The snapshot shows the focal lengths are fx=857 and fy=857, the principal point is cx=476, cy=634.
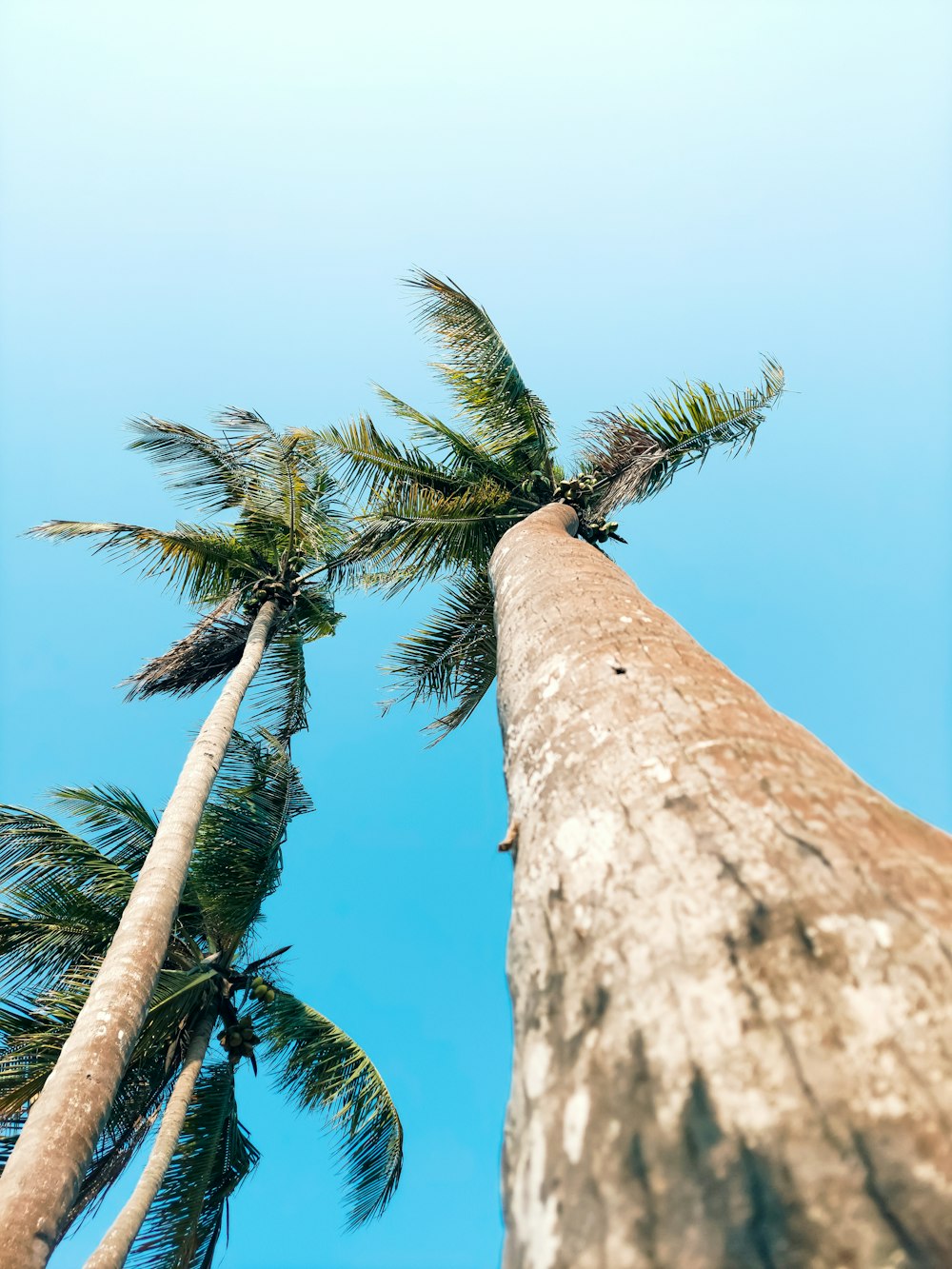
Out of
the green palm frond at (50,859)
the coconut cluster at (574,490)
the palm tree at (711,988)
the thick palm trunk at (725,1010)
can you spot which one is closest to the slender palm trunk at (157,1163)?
the green palm frond at (50,859)

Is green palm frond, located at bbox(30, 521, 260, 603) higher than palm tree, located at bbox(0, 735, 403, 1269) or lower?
higher

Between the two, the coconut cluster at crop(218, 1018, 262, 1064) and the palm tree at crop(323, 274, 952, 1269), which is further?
the coconut cluster at crop(218, 1018, 262, 1064)

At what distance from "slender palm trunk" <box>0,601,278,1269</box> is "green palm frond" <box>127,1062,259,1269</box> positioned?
3052mm

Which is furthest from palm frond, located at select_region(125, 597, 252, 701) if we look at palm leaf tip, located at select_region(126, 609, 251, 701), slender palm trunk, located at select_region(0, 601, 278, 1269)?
slender palm trunk, located at select_region(0, 601, 278, 1269)

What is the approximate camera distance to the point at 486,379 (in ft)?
30.4

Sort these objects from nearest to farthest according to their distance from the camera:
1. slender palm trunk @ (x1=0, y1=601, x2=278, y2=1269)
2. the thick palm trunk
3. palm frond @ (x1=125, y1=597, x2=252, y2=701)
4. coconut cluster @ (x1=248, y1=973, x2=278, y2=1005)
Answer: the thick palm trunk, slender palm trunk @ (x1=0, y1=601, x2=278, y2=1269), coconut cluster @ (x1=248, y1=973, x2=278, y2=1005), palm frond @ (x1=125, y1=597, x2=252, y2=701)

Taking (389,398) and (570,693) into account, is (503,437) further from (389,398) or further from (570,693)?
(570,693)

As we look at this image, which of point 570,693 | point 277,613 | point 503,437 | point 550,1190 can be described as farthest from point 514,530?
point 277,613

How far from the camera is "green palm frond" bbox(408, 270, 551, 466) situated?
360 inches

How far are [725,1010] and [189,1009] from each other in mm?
8563

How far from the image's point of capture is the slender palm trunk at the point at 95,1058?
438cm

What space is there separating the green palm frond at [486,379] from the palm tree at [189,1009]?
455 cm

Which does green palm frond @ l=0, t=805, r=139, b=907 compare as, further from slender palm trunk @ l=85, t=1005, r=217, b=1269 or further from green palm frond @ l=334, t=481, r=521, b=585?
green palm frond @ l=334, t=481, r=521, b=585

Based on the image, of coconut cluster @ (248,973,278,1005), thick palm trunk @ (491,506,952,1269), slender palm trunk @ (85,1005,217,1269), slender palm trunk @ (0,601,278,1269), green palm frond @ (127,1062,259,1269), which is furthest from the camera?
coconut cluster @ (248,973,278,1005)
